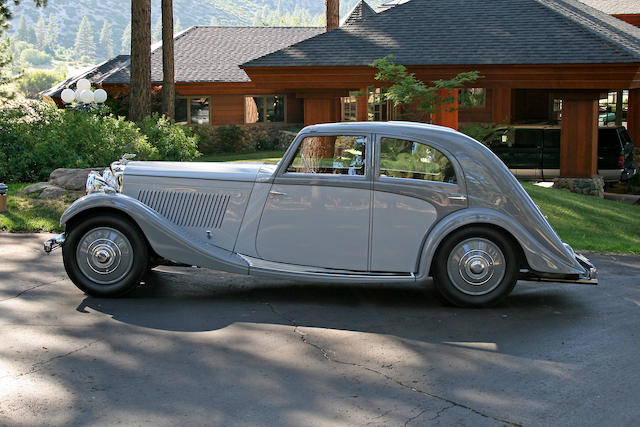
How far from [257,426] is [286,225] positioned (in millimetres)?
2922

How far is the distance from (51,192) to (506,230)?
27.4 feet

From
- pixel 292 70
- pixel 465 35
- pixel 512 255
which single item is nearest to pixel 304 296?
pixel 512 255

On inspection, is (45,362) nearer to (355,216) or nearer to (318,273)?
(318,273)

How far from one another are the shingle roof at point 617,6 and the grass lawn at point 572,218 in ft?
53.6

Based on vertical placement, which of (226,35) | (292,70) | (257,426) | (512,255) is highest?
(226,35)

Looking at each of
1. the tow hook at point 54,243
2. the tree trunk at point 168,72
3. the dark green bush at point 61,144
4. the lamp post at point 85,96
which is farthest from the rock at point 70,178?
the tree trunk at point 168,72

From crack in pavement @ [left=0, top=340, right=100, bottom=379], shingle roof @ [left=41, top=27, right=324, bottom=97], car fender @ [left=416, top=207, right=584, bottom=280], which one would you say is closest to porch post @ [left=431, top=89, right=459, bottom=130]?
car fender @ [left=416, top=207, right=584, bottom=280]

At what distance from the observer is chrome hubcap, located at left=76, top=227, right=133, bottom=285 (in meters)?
7.26

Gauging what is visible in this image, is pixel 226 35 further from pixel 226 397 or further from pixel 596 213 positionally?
pixel 226 397

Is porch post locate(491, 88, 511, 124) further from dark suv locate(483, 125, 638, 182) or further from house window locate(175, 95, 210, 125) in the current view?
house window locate(175, 95, 210, 125)

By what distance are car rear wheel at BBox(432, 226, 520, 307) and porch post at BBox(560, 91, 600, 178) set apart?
41.6 ft

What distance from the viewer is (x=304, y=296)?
7.71 meters

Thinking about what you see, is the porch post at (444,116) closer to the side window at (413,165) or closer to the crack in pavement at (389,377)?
the side window at (413,165)

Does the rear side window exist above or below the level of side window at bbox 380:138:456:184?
above
